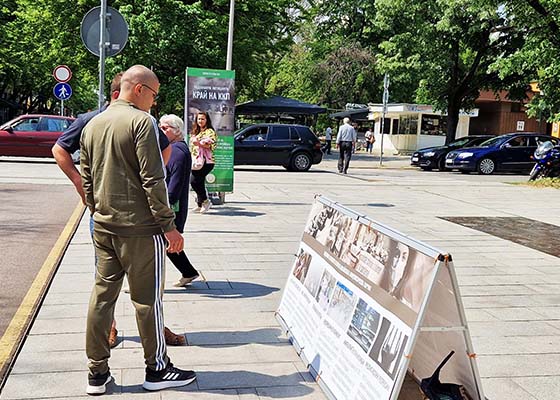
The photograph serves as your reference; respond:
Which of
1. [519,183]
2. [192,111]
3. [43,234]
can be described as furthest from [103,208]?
[519,183]

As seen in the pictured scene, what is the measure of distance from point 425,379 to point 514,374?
113 centimetres

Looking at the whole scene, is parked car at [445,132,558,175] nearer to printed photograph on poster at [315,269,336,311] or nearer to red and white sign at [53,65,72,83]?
red and white sign at [53,65,72,83]

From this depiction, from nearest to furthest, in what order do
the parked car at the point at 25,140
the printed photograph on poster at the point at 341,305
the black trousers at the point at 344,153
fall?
the printed photograph on poster at the point at 341,305
the parked car at the point at 25,140
the black trousers at the point at 344,153

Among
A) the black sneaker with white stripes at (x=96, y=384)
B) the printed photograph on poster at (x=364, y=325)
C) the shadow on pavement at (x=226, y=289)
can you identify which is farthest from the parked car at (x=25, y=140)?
the printed photograph on poster at (x=364, y=325)

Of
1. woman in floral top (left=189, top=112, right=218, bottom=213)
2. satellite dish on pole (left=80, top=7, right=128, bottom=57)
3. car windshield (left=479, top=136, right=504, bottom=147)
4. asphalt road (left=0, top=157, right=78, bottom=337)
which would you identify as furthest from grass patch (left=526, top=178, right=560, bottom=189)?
satellite dish on pole (left=80, top=7, right=128, bottom=57)

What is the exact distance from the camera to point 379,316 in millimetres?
3301

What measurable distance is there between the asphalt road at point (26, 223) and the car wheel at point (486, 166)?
1518 centimetres

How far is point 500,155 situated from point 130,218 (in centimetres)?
2237

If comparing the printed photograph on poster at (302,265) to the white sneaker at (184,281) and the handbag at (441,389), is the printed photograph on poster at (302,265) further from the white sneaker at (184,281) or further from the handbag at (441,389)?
the white sneaker at (184,281)

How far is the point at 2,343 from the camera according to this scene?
174 inches

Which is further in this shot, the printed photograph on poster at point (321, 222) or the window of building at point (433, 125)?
the window of building at point (433, 125)

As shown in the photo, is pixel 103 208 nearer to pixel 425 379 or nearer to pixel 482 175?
pixel 425 379

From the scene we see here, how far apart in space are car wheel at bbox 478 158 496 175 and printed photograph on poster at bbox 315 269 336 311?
20777 millimetres

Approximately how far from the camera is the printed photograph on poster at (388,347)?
3045mm
